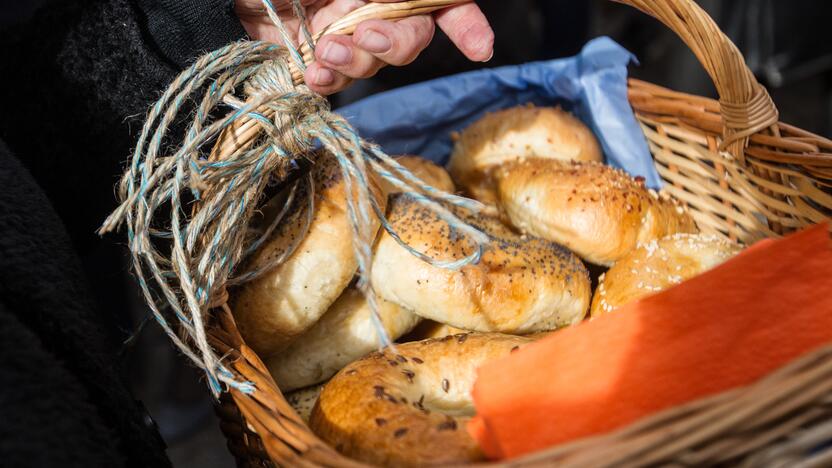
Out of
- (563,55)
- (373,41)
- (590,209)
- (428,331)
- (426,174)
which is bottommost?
(563,55)

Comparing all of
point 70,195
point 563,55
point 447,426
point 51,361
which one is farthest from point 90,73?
point 563,55

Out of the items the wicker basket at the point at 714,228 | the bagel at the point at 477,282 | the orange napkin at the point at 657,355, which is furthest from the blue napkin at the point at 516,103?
the orange napkin at the point at 657,355

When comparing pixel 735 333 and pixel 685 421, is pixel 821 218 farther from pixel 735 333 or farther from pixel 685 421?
pixel 685 421

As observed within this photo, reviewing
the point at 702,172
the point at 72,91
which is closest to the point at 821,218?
the point at 702,172

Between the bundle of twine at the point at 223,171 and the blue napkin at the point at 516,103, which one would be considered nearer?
the bundle of twine at the point at 223,171

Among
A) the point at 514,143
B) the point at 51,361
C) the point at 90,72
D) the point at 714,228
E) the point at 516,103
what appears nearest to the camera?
the point at 51,361

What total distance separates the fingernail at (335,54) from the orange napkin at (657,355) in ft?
1.62

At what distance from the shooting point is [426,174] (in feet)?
4.46

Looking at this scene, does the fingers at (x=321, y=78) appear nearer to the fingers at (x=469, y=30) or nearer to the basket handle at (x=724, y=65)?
the fingers at (x=469, y=30)

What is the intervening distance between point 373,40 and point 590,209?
591mm

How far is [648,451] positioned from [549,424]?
16 cm

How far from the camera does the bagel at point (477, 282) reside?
44.9 inches

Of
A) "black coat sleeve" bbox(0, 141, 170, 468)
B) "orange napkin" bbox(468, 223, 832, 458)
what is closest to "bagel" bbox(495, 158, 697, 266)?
"orange napkin" bbox(468, 223, 832, 458)

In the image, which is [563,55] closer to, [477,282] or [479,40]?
[479,40]
